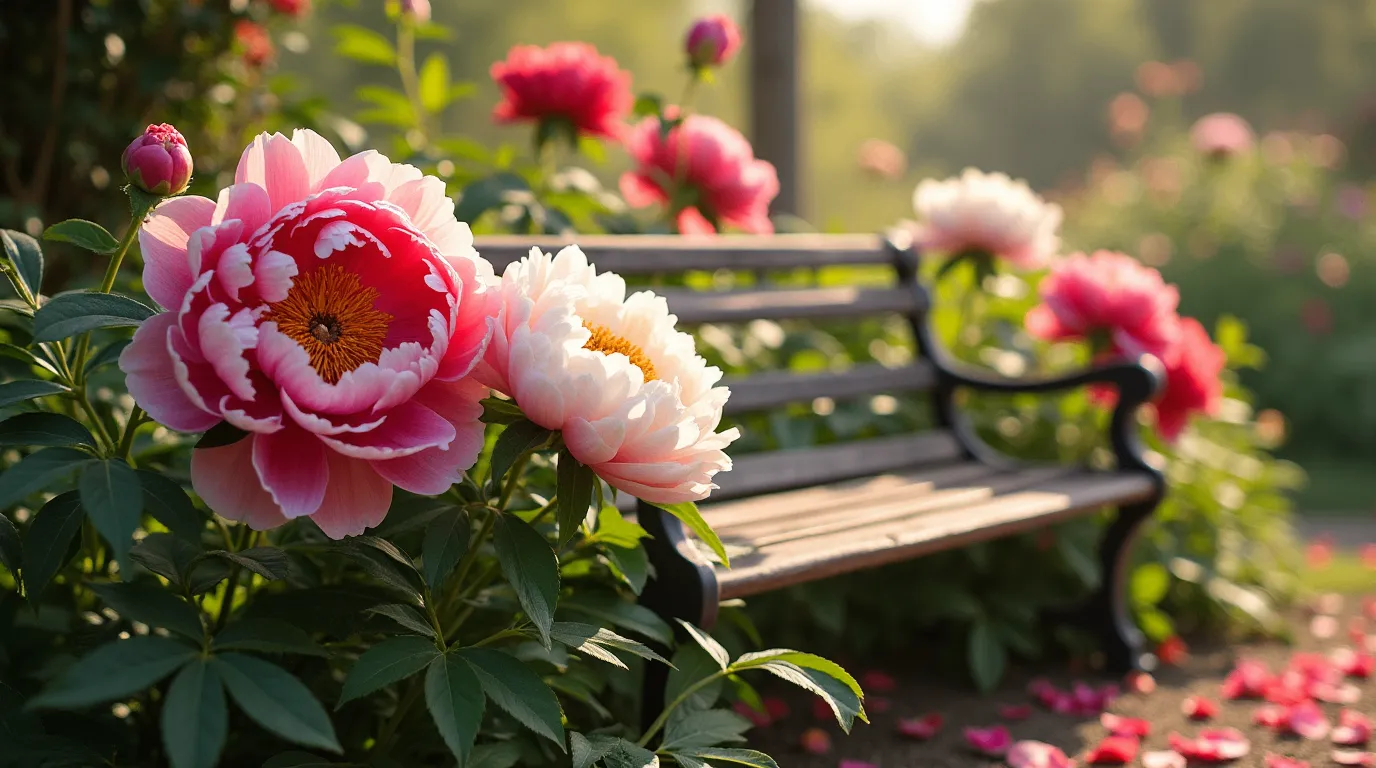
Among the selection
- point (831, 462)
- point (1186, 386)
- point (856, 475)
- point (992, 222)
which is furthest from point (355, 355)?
point (1186, 386)

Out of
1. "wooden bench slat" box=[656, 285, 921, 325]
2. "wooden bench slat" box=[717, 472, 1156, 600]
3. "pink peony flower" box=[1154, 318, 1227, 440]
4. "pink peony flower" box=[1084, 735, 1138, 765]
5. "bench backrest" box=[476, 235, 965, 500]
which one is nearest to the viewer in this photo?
"wooden bench slat" box=[717, 472, 1156, 600]

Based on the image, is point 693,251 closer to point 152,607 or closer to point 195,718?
point 152,607

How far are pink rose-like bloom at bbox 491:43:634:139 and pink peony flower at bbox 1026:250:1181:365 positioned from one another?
3.99 feet

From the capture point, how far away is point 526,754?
1.69 metres

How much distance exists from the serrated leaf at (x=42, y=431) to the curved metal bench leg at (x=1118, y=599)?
231 centimetres

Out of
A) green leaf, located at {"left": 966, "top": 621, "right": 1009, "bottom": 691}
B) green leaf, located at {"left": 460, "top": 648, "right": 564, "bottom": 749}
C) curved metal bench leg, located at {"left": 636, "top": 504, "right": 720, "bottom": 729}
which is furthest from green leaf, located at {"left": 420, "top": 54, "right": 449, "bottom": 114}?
green leaf, located at {"left": 460, "top": 648, "right": 564, "bottom": 749}

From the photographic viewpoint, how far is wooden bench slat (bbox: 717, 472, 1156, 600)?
1.91 m

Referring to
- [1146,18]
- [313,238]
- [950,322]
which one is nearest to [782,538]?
[313,238]

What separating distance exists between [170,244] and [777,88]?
Answer: 3.04 meters

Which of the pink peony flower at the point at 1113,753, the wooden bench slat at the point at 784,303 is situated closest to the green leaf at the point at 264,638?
the wooden bench slat at the point at 784,303

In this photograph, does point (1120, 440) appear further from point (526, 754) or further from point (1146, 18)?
point (1146, 18)

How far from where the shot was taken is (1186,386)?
3217 millimetres

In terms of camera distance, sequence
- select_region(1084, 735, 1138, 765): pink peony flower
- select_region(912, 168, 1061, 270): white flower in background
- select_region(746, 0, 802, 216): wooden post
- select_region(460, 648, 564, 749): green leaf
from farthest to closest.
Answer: select_region(746, 0, 802, 216): wooden post
select_region(912, 168, 1061, 270): white flower in background
select_region(1084, 735, 1138, 765): pink peony flower
select_region(460, 648, 564, 749): green leaf

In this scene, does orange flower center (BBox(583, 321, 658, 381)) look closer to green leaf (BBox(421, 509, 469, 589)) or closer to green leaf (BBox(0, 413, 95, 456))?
green leaf (BBox(421, 509, 469, 589))
